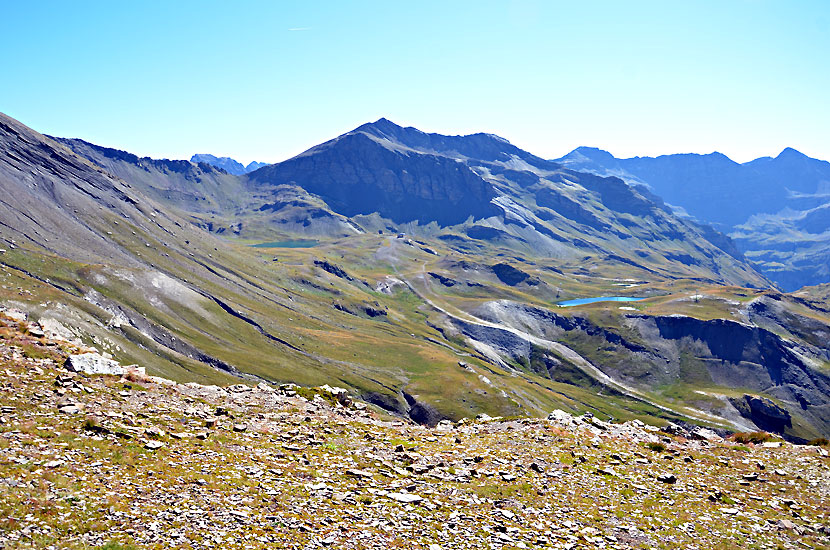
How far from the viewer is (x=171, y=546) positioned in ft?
47.3

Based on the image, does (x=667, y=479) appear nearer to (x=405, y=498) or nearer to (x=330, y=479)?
(x=405, y=498)

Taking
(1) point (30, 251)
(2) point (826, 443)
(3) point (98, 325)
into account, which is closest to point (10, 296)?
(3) point (98, 325)

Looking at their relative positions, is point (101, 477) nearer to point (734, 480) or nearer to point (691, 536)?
point (691, 536)

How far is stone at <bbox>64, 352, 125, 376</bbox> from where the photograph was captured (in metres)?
26.8

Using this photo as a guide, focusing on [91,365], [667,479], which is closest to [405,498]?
[667,479]

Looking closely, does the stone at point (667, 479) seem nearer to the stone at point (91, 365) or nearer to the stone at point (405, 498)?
the stone at point (405, 498)

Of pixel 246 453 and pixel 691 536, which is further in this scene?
pixel 246 453

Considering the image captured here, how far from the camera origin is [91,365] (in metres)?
27.8

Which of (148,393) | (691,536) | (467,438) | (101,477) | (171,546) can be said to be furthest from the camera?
(467,438)

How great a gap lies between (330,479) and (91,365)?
16.8 meters

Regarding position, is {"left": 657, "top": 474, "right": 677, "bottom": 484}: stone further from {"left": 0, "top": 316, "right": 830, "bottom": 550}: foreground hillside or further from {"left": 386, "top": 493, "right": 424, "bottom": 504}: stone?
{"left": 386, "top": 493, "right": 424, "bottom": 504}: stone

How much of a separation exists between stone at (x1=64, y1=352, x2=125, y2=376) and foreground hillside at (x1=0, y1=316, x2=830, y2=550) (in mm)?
208

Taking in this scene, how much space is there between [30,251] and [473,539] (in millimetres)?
235720

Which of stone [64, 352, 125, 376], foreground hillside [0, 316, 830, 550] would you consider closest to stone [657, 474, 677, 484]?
foreground hillside [0, 316, 830, 550]
